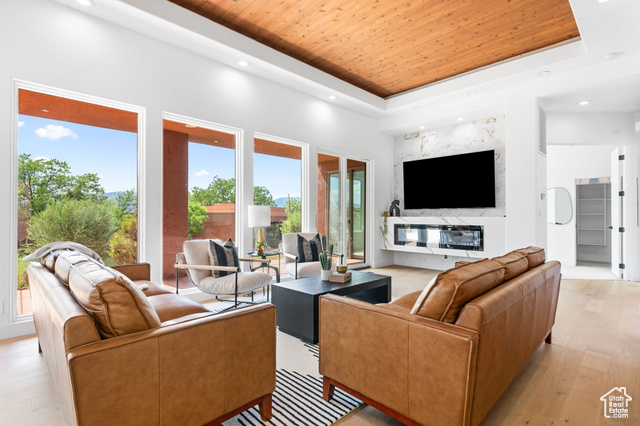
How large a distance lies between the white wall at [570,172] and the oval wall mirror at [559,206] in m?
0.07

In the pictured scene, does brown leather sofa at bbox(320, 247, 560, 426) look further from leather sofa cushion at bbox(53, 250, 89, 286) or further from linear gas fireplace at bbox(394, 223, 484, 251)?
linear gas fireplace at bbox(394, 223, 484, 251)

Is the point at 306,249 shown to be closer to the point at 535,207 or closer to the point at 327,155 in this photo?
the point at 327,155

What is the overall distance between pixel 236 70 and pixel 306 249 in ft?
8.69

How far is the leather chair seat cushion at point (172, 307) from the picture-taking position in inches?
83.7

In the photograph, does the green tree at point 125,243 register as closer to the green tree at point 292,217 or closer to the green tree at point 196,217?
the green tree at point 196,217

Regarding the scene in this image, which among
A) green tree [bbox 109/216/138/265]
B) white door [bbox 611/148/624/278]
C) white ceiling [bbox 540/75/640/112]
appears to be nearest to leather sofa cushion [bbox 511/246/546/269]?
white ceiling [bbox 540/75/640/112]

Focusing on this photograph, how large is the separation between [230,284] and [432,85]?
4695 mm

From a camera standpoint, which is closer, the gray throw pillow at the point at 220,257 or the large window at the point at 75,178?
the large window at the point at 75,178

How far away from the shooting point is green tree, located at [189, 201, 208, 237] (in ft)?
14.1

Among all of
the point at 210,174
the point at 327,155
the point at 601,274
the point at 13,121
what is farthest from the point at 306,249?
the point at 601,274

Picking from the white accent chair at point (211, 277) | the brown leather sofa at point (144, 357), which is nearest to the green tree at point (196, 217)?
the white accent chair at point (211, 277)

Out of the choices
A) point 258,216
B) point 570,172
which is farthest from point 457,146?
point 258,216

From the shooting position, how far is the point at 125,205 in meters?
3.71

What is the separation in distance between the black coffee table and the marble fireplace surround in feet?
10.0
